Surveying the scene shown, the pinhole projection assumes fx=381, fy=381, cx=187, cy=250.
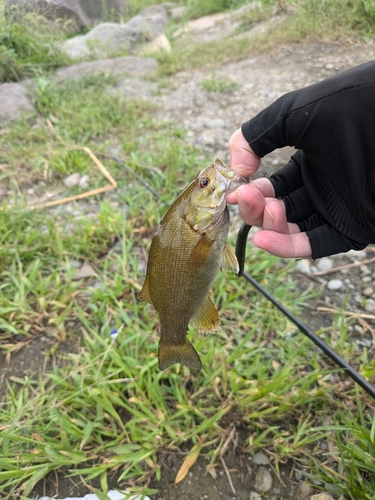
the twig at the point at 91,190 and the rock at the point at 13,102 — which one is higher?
the rock at the point at 13,102

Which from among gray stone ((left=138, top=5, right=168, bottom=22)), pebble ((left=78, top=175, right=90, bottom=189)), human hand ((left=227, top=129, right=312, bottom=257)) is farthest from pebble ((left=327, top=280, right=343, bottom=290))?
gray stone ((left=138, top=5, right=168, bottom=22))

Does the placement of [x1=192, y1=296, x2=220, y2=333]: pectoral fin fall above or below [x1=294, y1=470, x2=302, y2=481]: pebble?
above

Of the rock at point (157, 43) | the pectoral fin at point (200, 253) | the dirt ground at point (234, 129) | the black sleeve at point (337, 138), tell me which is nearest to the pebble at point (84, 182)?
the dirt ground at point (234, 129)

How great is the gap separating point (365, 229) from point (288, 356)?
1057mm

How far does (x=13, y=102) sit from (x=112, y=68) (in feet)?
7.89

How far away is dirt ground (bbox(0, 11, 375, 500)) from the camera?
6.83 feet

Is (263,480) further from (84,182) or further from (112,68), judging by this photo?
(112,68)

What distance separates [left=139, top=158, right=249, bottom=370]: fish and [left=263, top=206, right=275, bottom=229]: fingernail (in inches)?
9.8

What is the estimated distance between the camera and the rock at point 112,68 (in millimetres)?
6809

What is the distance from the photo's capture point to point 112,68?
23.8 feet

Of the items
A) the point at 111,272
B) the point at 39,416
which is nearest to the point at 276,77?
the point at 111,272

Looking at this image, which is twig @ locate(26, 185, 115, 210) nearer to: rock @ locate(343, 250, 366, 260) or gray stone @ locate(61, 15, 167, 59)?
rock @ locate(343, 250, 366, 260)

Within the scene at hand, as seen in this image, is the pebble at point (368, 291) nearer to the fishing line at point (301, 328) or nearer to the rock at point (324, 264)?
the rock at point (324, 264)

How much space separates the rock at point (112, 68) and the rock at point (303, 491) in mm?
6561
